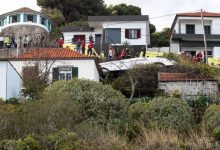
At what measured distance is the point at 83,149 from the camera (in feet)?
61.9

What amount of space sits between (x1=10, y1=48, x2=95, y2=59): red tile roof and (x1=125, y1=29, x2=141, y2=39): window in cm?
2116

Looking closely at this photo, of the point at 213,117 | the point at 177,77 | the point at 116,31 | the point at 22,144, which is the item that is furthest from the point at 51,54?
the point at 22,144

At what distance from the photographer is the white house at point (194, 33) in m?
70.6

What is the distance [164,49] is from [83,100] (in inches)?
1991

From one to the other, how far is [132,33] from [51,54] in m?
24.1

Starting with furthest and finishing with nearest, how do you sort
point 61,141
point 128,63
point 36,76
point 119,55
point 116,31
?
1. point 116,31
2. point 119,55
3. point 128,63
4. point 36,76
5. point 61,141

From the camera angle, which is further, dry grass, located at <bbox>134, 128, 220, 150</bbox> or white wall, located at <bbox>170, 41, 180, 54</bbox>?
white wall, located at <bbox>170, 41, 180, 54</bbox>

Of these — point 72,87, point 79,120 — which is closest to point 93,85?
point 72,87

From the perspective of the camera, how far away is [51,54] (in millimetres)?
49625

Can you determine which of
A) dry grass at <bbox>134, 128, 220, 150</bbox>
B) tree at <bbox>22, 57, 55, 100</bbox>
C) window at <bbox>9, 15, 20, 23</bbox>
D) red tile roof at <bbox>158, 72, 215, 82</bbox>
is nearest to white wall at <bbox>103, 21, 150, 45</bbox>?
window at <bbox>9, 15, 20, 23</bbox>

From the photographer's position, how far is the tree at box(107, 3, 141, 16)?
94.9 meters

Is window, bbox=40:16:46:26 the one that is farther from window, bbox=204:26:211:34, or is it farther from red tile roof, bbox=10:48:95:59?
red tile roof, bbox=10:48:95:59

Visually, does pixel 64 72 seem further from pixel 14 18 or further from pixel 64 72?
pixel 14 18

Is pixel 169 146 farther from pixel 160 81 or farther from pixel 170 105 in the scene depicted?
pixel 160 81
